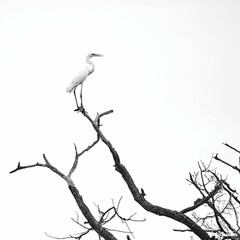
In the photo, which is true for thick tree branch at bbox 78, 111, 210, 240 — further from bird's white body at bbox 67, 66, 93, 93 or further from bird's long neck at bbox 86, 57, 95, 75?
bird's long neck at bbox 86, 57, 95, 75

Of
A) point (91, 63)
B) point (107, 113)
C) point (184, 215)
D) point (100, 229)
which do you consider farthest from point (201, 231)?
point (91, 63)

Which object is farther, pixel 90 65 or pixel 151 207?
pixel 90 65

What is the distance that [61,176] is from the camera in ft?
22.3

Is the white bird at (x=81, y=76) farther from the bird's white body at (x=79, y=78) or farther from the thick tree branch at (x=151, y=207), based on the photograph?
the thick tree branch at (x=151, y=207)

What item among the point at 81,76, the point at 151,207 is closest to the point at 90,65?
the point at 81,76

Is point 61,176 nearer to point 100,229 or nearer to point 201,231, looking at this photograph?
point 100,229

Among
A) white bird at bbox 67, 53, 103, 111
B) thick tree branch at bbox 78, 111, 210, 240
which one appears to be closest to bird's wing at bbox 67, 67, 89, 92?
white bird at bbox 67, 53, 103, 111

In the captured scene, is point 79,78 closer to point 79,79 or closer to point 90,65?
point 79,79

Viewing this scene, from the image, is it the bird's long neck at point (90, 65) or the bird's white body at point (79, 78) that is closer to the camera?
the bird's white body at point (79, 78)

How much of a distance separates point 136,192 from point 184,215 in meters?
0.81

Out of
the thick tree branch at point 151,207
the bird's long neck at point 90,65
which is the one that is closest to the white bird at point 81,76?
the bird's long neck at point 90,65

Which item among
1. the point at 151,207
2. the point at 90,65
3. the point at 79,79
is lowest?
the point at 151,207

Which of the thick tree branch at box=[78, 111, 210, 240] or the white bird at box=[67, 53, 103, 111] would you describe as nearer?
the thick tree branch at box=[78, 111, 210, 240]

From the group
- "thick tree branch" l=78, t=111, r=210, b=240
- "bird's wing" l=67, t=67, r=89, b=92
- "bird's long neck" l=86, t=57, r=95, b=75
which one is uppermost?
"bird's long neck" l=86, t=57, r=95, b=75
